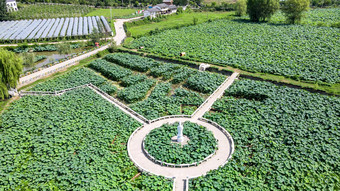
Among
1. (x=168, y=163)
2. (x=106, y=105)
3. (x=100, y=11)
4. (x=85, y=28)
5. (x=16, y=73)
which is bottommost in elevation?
(x=168, y=163)

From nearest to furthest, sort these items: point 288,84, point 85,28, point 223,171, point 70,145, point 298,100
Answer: point 223,171, point 70,145, point 298,100, point 288,84, point 85,28

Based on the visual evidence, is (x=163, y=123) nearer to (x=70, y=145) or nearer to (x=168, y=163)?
(x=168, y=163)

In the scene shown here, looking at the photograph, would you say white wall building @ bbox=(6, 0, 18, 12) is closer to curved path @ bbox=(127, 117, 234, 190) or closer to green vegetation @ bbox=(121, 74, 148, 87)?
green vegetation @ bbox=(121, 74, 148, 87)

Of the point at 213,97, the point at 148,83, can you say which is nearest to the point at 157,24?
the point at 148,83

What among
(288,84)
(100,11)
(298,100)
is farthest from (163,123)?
(100,11)

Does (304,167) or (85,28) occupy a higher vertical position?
(85,28)

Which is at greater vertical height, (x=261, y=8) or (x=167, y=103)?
(x=261, y=8)

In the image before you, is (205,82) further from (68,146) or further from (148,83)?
(68,146)

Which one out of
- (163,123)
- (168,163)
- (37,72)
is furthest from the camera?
(37,72)
